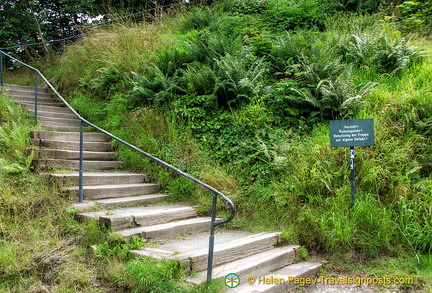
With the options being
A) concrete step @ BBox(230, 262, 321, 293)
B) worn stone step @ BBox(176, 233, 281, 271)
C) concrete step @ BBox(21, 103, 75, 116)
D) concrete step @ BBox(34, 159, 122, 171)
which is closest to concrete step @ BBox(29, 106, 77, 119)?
concrete step @ BBox(21, 103, 75, 116)

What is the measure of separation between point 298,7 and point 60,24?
44.7 ft

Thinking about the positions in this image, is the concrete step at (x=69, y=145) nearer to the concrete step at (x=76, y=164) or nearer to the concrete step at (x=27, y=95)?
the concrete step at (x=76, y=164)

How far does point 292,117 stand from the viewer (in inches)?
261

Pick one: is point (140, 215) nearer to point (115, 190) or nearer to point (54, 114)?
point (115, 190)

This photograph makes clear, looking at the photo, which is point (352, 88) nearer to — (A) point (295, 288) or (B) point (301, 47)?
(B) point (301, 47)

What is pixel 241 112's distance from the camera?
6777 mm

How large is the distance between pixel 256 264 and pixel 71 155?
4215mm

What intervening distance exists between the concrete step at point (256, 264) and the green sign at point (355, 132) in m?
1.65

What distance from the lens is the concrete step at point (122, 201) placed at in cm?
519

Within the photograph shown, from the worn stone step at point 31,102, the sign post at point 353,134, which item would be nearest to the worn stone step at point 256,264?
the sign post at point 353,134

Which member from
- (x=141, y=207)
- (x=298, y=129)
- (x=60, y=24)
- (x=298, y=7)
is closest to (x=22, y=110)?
(x=141, y=207)

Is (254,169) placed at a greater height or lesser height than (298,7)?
lesser

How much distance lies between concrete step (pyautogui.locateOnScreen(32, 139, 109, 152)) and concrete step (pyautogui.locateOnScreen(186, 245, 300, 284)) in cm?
428

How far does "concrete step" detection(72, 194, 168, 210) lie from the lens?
5.19 metres
